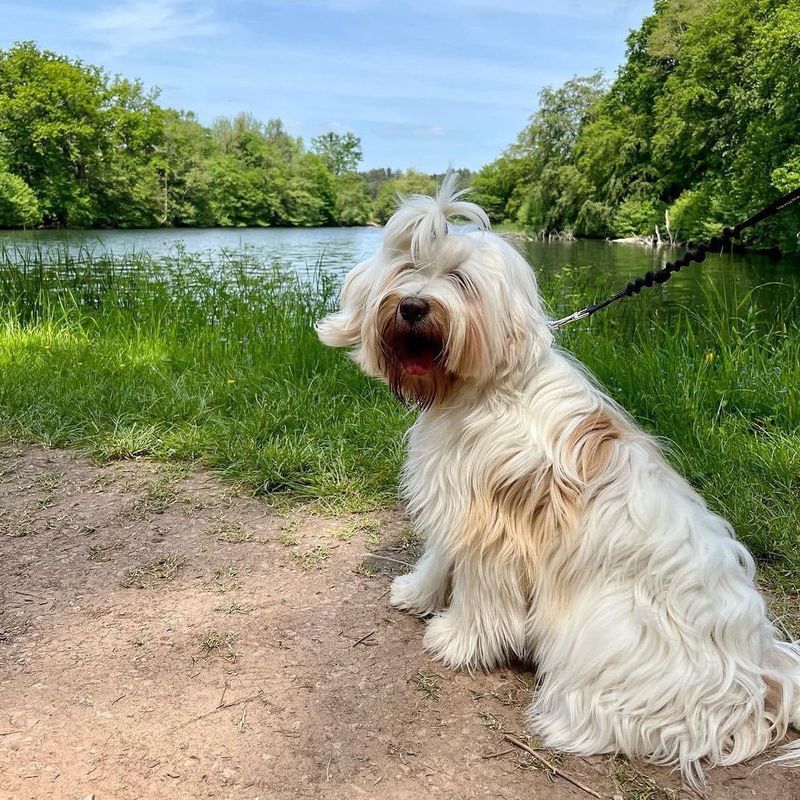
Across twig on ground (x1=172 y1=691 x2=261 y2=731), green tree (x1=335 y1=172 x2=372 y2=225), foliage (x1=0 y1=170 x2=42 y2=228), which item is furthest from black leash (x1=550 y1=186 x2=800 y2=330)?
green tree (x1=335 y1=172 x2=372 y2=225)

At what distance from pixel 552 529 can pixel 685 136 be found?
4540cm

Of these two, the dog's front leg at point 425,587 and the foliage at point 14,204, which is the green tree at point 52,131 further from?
the dog's front leg at point 425,587

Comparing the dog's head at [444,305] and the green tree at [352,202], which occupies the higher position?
the green tree at [352,202]

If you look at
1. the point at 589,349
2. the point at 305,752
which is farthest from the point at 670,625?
the point at 589,349

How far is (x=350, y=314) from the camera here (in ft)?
8.35

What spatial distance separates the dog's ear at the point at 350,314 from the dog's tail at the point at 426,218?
17 cm

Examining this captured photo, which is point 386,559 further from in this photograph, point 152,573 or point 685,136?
point 685,136

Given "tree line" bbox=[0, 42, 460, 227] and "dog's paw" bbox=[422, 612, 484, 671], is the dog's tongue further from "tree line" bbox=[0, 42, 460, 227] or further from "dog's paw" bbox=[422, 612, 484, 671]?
"tree line" bbox=[0, 42, 460, 227]

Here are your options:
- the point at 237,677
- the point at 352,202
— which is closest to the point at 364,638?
the point at 237,677

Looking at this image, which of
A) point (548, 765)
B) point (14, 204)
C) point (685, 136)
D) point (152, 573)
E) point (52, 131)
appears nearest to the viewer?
point (548, 765)

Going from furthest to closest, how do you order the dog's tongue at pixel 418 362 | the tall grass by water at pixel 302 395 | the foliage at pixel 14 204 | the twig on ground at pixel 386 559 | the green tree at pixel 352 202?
the green tree at pixel 352 202 → the foliage at pixel 14 204 → the tall grass by water at pixel 302 395 → the twig on ground at pixel 386 559 → the dog's tongue at pixel 418 362

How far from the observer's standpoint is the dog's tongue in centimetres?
235

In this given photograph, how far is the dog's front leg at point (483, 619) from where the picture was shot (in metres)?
2.40

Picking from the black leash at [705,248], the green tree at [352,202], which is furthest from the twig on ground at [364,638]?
the green tree at [352,202]
